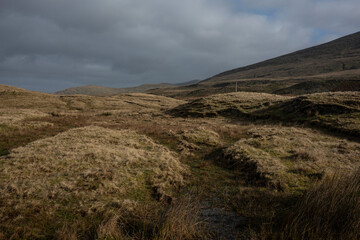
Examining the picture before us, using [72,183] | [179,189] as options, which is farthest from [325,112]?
[72,183]

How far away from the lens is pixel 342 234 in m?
4.57

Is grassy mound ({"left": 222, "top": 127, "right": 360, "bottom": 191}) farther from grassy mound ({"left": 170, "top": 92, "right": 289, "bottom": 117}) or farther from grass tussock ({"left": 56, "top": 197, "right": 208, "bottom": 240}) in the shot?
grassy mound ({"left": 170, "top": 92, "right": 289, "bottom": 117})

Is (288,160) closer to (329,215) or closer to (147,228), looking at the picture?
(329,215)

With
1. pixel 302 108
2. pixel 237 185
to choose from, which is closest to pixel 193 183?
pixel 237 185

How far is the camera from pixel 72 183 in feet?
27.7

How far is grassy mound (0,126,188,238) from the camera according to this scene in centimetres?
631

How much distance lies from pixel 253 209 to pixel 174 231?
340 cm

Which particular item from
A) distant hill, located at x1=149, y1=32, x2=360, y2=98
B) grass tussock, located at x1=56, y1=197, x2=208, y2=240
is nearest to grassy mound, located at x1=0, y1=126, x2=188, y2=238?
grass tussock, located at x1=56, y1=197, x2=208, y2=240

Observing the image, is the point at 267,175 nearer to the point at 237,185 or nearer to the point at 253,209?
the point at 237,185

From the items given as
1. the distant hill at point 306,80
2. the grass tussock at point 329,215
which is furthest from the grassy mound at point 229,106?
the distant hill at point 306,80

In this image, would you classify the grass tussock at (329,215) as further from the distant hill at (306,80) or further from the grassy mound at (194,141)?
the distant hill at (306,80)

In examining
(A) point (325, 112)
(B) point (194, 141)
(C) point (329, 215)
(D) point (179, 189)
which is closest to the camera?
(C) point (329, 215)

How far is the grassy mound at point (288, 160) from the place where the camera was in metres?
9.51

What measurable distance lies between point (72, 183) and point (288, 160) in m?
11.9
